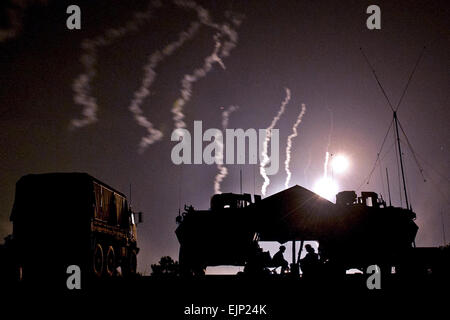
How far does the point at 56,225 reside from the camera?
16828mm

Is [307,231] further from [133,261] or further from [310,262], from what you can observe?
[133,261]

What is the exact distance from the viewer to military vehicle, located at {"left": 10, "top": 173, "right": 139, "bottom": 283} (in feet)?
53.7

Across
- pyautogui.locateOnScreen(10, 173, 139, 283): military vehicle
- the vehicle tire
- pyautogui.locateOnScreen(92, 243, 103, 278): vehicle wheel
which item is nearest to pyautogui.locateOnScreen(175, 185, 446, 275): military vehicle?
the vehicle tire

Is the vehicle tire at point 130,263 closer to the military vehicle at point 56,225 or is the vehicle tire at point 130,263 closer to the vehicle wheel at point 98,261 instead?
the vehicle wheel at point 98,261

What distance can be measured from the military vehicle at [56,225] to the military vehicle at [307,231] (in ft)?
17.3

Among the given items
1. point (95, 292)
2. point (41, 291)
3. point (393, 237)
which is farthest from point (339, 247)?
point (41, 291)

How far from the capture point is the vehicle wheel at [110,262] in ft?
62.8

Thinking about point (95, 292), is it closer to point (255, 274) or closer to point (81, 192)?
point (255, 274)

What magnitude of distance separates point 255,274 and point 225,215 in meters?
9.01

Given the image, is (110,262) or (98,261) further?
(110,262)

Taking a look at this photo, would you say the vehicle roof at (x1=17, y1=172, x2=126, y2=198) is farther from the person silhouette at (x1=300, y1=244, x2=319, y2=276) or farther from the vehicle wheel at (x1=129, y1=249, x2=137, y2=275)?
the person silhouette at (x1=300, y1=244, x2=319, y2=276)

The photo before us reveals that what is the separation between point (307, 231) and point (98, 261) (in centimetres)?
828

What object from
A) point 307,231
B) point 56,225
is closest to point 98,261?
point 56,225

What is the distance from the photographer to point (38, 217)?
16719 mm
